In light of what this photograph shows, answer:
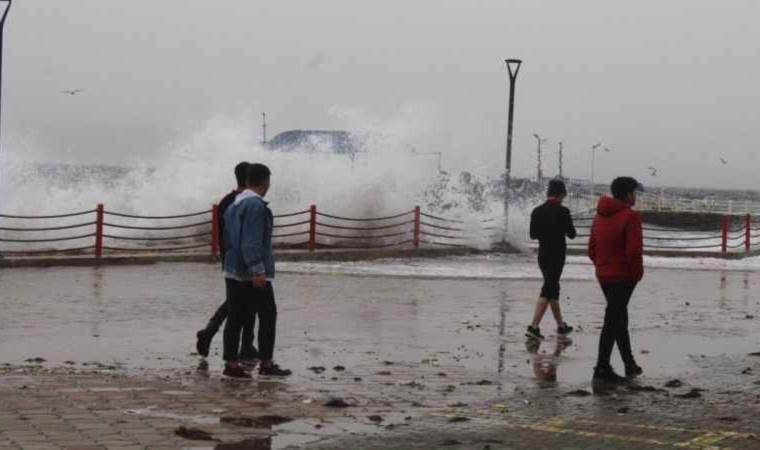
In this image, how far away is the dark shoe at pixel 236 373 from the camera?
918 centimetres

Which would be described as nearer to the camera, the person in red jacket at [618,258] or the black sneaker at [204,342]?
the person in red jacket at [618,258]

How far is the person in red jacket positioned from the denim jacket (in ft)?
8.83

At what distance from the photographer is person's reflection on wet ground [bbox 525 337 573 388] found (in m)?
9.60

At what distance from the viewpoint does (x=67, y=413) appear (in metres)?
7.31

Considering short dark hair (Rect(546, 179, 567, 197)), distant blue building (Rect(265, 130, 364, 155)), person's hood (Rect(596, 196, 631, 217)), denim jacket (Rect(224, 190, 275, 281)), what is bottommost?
denim jacket (Rect(224, 190, 275, 281))

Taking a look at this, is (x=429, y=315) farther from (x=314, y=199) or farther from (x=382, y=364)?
(x=314, y=199)

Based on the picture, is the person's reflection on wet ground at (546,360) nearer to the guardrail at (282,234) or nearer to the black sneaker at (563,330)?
the black sneaker at (563,330)

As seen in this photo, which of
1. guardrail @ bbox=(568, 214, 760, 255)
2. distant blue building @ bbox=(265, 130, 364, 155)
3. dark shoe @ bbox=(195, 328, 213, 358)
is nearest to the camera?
dark shoe @ bbox=(195, 328, 213, 358)

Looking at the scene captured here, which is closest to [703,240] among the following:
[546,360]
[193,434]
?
[546,360]

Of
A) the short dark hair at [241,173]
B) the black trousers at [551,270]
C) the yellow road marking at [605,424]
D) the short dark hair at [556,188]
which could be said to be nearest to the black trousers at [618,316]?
the yellow road marking at [605,424]

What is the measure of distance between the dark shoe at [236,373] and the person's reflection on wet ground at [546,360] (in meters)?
2.24

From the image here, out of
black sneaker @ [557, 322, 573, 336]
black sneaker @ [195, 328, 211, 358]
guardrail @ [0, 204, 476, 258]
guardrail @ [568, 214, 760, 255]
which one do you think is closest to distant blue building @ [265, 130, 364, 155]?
guardrail @ [0, 204, 476, 258]

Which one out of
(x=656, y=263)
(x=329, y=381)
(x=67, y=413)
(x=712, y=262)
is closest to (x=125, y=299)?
(x=329, y=381)

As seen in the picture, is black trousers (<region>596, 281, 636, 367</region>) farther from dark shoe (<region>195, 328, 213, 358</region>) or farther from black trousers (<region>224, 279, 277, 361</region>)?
dark shoe (<region>195, 328, 213, 358</region>)
